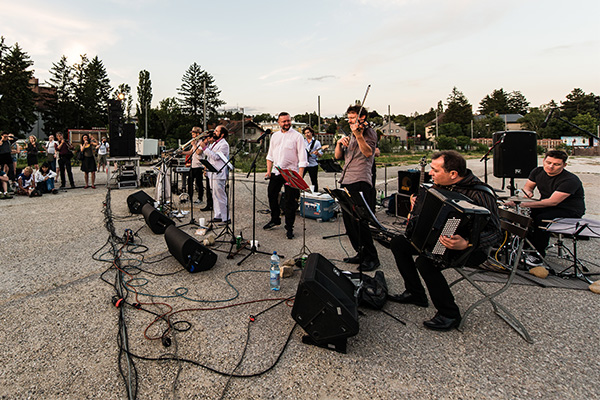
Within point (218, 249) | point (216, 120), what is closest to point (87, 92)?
point (216, 120)

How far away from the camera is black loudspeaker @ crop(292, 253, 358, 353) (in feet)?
8.62

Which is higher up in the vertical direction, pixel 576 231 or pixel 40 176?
pixel 40 176

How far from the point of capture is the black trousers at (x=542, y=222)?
4.66 meters

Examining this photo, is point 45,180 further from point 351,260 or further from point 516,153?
point 516,153

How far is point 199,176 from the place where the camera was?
906 cm

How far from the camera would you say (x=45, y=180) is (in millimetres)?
11109

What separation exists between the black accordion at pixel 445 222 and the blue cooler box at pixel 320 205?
4484 mm

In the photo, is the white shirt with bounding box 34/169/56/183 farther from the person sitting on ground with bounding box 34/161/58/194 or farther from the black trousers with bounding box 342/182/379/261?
the black trousers with bounding box 342/182/379/261

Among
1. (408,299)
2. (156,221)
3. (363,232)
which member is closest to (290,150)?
(363,232)

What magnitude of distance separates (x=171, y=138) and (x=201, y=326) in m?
72.5

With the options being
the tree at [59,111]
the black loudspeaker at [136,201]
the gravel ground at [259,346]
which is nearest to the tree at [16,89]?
the tree at [59,111]

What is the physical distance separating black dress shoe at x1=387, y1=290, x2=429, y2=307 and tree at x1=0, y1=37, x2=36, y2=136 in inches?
2294

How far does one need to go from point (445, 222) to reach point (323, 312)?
45.3 inches

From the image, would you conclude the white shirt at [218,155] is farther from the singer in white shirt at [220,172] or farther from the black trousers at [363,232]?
the black trousers at [363,232]
